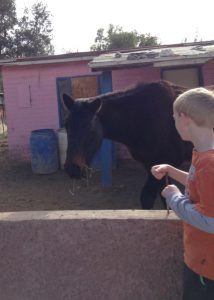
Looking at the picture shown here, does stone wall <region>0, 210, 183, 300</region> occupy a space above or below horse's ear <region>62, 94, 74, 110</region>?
below

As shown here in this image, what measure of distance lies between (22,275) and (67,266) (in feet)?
1.05

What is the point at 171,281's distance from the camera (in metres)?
2.56

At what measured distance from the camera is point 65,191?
26.7 feet

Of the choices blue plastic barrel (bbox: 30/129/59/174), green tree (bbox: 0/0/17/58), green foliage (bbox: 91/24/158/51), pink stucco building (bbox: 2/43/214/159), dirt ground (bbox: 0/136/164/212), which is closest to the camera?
dirt ground (bbox: 0/136/164/212)

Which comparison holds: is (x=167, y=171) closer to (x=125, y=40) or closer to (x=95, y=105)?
(x=95, y=105)

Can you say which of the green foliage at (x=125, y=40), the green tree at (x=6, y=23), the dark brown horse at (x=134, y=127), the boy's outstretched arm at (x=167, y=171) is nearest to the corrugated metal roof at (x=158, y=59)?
the dark brown horse at (x=134, y=127)

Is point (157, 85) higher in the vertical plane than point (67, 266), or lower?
higher

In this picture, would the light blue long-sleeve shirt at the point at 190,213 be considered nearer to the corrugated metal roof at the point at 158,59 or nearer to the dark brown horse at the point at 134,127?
the dark brown horse at the point at 134,127

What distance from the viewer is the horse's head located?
4734 millimetres

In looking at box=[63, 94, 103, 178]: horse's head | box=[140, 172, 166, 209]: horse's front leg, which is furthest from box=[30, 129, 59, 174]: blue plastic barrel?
box=[140, 172, 166, 209]: horse's front leg

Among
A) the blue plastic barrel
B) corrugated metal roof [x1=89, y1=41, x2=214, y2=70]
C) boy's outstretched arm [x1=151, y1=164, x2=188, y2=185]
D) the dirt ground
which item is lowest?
the dirt ground

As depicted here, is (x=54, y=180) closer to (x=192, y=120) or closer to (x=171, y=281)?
(x=171, y=281)

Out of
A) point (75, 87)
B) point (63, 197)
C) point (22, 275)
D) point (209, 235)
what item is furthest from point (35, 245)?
point (75, 87)

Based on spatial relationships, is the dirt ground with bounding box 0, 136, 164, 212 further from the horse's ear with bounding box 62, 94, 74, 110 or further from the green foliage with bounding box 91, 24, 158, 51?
the green foliage with bounding box 91, 24, 158, 51
